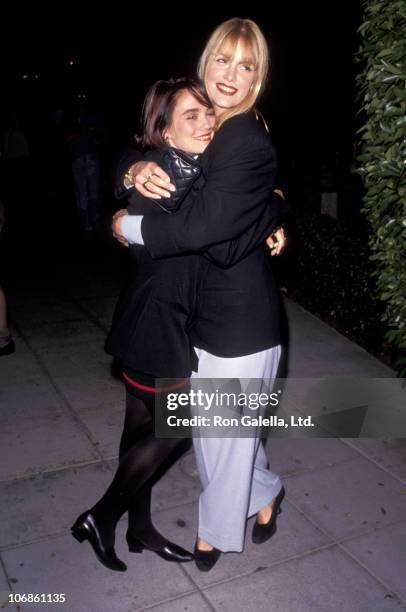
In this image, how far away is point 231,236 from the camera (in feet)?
7.76

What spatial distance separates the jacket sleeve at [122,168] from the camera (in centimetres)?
273

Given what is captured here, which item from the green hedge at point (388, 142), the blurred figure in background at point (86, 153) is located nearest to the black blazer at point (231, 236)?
the green hedge at point (388, 142)

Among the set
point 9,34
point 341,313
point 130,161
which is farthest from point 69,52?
point 130,161

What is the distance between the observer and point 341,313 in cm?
627

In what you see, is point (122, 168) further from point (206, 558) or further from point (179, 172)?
point (206, 558)

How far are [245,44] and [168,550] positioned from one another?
7.22ft

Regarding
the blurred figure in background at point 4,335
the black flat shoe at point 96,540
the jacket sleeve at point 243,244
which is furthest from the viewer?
the blurred figure in background at point 4,335

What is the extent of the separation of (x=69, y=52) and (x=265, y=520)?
16122mm

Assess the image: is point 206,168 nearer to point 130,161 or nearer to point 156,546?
point 130,161

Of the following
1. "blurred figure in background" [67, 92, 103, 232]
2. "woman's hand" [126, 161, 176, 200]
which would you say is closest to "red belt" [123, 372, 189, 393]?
"woman's hand" [126, 161, 176, 200]

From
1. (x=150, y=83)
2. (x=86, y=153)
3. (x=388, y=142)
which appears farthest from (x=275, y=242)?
(x=150, y=83)

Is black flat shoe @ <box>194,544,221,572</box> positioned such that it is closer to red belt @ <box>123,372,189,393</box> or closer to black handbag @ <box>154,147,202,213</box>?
red belt @ <box>123,372,189,393</box>

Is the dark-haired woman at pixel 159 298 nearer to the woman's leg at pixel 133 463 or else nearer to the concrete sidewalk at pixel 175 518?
the woman's leg at pixel 133 463

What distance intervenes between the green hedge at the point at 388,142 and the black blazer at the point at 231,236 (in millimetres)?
1185
